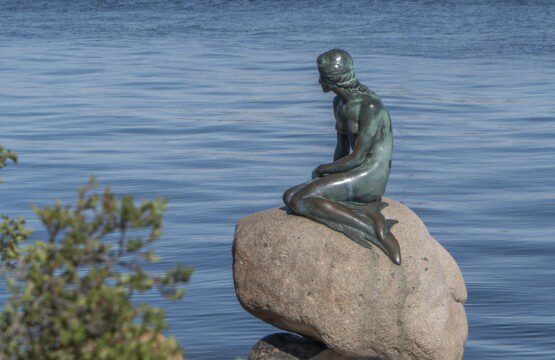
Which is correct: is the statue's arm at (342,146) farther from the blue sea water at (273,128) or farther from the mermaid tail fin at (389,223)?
the blue sea water at (273,128)

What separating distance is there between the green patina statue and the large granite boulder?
111 millimetres

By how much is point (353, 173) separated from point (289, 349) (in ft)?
5.39

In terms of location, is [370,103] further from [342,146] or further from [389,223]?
[389,223]

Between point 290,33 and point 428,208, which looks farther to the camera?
point 290,33

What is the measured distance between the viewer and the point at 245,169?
19.3m

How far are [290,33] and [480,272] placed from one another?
949 inches

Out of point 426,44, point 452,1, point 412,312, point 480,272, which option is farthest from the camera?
point 452,1

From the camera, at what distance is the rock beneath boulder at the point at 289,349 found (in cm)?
973

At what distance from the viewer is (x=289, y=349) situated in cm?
994

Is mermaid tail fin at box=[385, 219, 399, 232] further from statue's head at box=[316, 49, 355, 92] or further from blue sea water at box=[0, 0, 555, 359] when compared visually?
blue sea water at box=[0, 0, 555, 359]

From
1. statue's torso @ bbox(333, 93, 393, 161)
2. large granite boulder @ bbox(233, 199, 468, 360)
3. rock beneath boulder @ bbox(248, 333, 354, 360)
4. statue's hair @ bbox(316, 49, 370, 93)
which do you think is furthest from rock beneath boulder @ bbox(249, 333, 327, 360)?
statue's hair @ bbox(316, 49, 370, 93)

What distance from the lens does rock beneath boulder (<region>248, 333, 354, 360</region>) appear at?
973cm

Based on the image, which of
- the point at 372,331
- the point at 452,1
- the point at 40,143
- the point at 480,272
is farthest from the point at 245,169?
the point at 452,1

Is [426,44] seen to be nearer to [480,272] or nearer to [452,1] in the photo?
[452,1]
